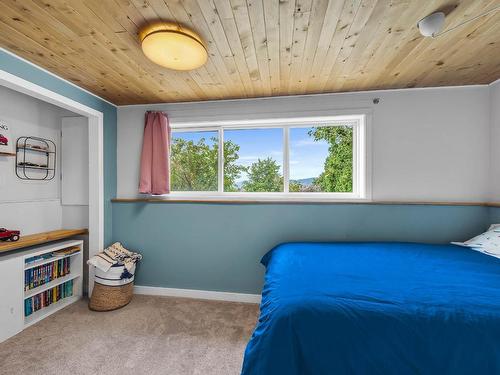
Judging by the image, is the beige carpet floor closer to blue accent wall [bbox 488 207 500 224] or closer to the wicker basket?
the wicker basket

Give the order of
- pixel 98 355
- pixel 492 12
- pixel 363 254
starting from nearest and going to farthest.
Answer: pixel 492 12 < pixel 98 355 < pixel 363 254

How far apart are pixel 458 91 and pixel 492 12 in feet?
4.07

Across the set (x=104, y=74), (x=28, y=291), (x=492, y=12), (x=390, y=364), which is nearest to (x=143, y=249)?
(x=28, y=291)

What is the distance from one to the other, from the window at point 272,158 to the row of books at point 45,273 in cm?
139

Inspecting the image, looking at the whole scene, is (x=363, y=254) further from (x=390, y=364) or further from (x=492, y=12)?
(x=492, y=12)

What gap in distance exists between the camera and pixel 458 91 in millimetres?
2371

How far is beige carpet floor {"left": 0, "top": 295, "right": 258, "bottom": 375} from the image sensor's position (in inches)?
65.7

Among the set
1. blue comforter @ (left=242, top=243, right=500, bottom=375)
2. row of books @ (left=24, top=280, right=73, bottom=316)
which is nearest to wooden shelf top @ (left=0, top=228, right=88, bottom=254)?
row of books @ (left=24, top=280, right=73, bottom=316)

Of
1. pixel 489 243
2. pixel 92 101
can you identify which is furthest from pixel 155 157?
pixel 489 243

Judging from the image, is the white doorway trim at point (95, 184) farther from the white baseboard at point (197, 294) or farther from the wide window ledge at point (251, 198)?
the white baseboard at point (197, 294)

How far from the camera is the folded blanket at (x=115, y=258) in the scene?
2426mm

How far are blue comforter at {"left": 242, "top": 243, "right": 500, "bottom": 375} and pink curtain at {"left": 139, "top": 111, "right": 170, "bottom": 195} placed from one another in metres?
1.92

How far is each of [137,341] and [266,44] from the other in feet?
8.27

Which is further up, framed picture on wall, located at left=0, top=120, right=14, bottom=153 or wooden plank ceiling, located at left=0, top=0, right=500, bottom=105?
wooden plank ceiling, located at left=0, top=0, right=500, bottom=105
